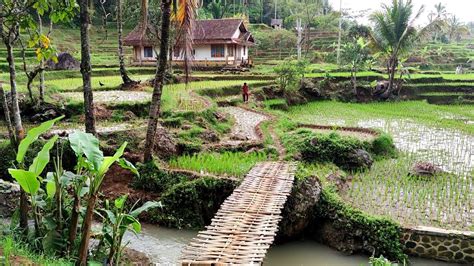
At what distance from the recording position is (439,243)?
23.0ft

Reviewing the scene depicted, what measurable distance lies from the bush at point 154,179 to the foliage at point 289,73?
41.4 ft

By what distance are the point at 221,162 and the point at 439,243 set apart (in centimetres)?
442

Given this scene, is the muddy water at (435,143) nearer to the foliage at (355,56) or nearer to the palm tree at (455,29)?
the foliage at (355,56)

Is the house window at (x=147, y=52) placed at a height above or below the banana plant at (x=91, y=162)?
above

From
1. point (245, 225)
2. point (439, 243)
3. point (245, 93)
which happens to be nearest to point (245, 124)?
point (245, 93)

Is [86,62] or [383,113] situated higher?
[86,62]

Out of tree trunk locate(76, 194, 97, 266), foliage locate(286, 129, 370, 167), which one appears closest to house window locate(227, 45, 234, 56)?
foliage locate(286, 129, 370, 167)

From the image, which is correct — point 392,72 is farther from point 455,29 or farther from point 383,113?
point 455,29

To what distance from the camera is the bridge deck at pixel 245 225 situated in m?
4.96

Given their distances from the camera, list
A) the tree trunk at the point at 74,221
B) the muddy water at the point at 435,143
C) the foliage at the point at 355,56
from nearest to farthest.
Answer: the tree trunk at the point at 74,221 < the muddy water at the point at 435,143 < the foliage at the point at 355,56

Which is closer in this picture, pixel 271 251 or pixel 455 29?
pixel 271 251

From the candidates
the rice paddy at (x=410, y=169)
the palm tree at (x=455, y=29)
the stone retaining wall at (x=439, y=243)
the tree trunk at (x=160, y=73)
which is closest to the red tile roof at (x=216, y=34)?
the rice paddy at (x=410, y=169)

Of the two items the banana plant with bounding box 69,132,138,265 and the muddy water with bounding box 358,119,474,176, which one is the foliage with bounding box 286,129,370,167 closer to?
the muddy water with bounding box 358,119,474,176

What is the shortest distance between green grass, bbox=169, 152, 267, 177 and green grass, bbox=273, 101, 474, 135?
635 cm
